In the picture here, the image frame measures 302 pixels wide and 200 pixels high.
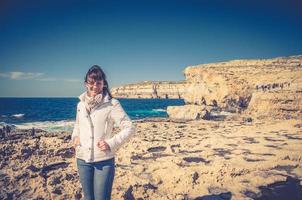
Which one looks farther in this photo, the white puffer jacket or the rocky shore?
the rocky shore

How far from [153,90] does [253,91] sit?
131 meters

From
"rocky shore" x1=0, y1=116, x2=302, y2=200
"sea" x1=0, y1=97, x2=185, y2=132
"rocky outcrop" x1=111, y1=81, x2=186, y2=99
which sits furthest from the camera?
"rocky outcrop" x1=111, y1=81, x2=186, y2=99

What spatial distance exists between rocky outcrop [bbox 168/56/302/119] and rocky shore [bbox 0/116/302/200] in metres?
11.5

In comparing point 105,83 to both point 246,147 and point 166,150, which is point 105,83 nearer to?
point 166,150

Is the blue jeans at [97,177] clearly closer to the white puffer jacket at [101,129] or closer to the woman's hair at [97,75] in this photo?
the white puffer jacket at [101,129]

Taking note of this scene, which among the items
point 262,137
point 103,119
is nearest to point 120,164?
point 103,119

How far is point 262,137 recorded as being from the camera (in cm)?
1085

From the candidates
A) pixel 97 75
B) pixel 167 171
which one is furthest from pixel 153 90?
pixel 97 75

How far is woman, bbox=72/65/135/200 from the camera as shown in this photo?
121 inches

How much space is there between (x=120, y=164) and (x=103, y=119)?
392cm

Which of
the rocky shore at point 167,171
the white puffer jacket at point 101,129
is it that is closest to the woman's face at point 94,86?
the white puffer jacket at point 101,129

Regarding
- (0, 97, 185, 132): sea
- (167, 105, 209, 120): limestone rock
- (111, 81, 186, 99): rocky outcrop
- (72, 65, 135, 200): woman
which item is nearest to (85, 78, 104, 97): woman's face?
(72, 65, 135, 200): woman

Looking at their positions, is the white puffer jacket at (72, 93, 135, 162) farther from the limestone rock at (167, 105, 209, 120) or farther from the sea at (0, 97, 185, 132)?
the limestone rock at (167, 105, 209, 120)

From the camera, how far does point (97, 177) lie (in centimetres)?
308
